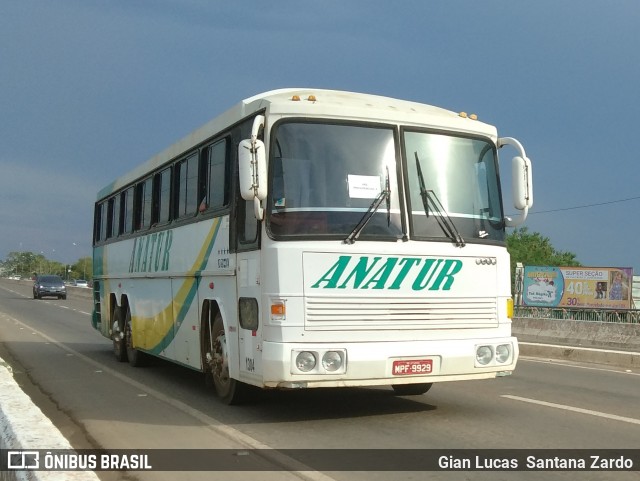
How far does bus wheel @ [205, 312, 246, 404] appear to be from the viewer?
358 inches

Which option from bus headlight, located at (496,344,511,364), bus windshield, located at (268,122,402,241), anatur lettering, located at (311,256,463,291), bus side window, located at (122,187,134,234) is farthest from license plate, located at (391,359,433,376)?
bus side window, located at (122,187,134,234)

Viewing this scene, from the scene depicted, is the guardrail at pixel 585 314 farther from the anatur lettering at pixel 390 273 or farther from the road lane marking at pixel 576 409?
the anatur lettering at pixel 390 273

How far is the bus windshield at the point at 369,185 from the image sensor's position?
7895mm

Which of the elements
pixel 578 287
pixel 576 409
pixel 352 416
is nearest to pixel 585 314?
pixel 578 287

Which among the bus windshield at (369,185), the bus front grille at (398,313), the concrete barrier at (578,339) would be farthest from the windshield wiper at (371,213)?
the concrete barrier at (578,339)

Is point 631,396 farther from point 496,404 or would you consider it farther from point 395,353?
point 395,353

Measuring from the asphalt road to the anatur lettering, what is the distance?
52.9 inches

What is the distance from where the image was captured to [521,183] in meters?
9.01

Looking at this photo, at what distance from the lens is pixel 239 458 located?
6.71 m

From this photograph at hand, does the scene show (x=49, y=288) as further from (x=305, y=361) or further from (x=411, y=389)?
(x=305, y=361)

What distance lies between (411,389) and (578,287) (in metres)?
22.1

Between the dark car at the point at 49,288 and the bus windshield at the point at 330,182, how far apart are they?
49319mm

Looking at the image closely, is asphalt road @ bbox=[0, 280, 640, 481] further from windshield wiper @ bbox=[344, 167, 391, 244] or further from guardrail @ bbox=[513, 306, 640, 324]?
guardrail @ bbox=[513, 306, 640, 324]

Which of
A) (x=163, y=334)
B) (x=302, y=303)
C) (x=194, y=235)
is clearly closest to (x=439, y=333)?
(x=302, y=303)
